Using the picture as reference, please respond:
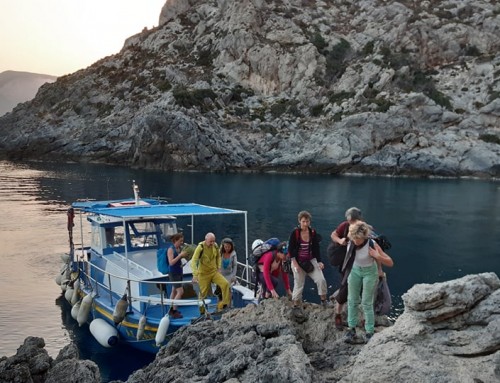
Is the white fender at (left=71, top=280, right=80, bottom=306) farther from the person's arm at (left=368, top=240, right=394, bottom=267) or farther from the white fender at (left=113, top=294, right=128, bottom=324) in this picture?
the person's arm at (left=368, top=240, right=394, bottom=267)

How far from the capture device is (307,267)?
10.9m

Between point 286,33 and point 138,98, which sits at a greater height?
point 286,33

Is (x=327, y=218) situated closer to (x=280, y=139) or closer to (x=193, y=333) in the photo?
(x=193, y=333)

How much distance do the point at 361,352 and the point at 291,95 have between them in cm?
10546

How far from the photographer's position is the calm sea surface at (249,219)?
20047 mm

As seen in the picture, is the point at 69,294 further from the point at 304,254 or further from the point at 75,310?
the point at 304,254

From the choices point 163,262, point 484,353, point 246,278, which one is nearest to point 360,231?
point 484,353

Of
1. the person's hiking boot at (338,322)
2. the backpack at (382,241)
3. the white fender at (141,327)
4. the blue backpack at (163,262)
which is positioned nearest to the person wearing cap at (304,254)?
the person's hiking boot at (338,322)

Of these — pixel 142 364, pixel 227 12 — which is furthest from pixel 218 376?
pixel 227 12

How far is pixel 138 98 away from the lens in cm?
11231

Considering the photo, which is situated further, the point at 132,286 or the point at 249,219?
the point at 249,219

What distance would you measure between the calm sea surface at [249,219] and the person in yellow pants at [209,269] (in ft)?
13.5

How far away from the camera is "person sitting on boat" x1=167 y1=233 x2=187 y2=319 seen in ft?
48.5

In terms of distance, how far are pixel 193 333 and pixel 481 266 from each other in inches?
998
